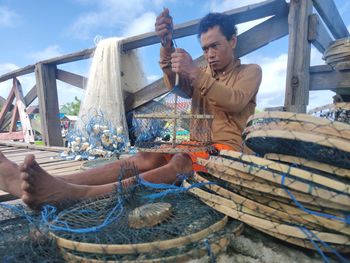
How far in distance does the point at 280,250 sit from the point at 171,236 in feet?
1.46

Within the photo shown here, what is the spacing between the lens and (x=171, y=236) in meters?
1.09

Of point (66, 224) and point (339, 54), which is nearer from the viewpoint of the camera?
point (66, 224)

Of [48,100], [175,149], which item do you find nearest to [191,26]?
[175,149]

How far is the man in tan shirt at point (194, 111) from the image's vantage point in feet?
4.60

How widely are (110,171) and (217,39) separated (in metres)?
1.40

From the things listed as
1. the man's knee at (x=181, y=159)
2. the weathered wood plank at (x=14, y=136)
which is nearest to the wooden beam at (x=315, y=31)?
the man's knee at (x=181, y=159)

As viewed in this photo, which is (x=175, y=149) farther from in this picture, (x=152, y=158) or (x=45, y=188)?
(x=45, y=188)

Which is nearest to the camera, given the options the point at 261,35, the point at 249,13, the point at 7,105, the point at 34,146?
the point at 249,13

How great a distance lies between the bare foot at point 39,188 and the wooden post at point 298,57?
2.35 metres

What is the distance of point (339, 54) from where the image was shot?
99.5 inches

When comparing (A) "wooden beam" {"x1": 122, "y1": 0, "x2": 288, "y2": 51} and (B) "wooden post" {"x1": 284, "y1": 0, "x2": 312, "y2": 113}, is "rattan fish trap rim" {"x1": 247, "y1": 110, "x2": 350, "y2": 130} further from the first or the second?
(B) "wooden post" {"x1": 284, "y1": 0, "x2": 312, "y2": 113}

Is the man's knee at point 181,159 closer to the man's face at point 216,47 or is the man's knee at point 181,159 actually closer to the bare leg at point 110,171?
the bare leg at point 110,171

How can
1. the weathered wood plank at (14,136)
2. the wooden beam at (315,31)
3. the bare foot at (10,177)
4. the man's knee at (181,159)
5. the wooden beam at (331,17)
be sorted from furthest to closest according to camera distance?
the weathered wood plank at (14,136) → the wooden beam at (331,17) → the wooden beam at (315,31) → the man's knee at (181,159) → the bare foot at (10,177)

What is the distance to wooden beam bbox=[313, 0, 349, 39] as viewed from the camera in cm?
327
